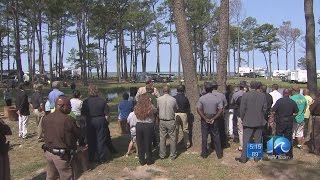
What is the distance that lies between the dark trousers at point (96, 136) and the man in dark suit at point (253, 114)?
3.29m

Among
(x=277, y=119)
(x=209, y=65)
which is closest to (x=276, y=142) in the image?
(x=277, y=119)

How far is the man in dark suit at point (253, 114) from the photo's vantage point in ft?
33.8

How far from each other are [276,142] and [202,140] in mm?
1764

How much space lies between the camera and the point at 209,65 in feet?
251

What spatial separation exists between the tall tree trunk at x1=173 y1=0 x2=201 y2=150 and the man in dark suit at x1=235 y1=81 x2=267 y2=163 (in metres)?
1.60

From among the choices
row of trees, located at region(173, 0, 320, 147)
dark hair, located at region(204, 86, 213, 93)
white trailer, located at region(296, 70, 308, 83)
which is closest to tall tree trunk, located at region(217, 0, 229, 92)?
row of trees, located at region(173, 0, 320, 147)

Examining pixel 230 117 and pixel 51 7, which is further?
pixel 51 7

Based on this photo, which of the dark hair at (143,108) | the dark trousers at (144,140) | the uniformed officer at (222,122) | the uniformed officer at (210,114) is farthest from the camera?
the uniformed officer at (222,122)

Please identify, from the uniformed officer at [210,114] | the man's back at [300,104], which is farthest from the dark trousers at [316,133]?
the uniformed officer at [210,114]

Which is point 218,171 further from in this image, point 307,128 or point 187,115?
point 307,128

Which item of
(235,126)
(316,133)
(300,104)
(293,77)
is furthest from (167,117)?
A: (293,77)

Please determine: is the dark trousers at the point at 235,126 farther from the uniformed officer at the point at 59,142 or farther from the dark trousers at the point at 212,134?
the uniformed officer at the point at 59,142

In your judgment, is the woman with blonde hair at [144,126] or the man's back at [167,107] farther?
the man's back at [167,107]

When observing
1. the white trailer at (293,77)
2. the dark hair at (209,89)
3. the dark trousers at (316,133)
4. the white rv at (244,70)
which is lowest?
the dark trousers at (316,133)
